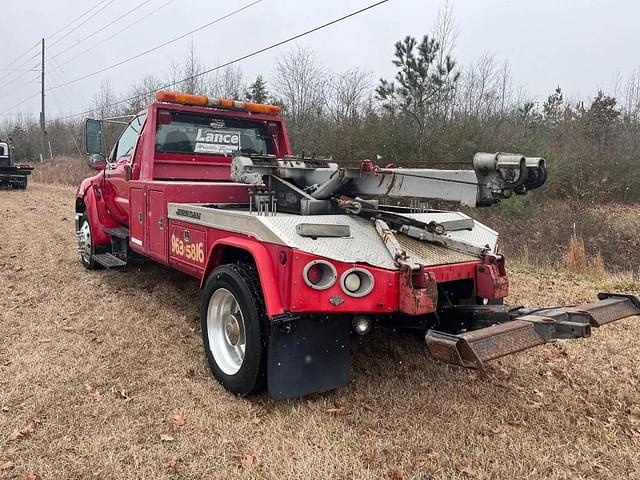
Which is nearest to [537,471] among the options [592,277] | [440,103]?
[592,277]

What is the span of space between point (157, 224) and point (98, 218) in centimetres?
209

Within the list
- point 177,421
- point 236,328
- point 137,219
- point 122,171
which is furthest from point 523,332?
point 122,171

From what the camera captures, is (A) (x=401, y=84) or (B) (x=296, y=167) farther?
(A) (x=401, y=84)

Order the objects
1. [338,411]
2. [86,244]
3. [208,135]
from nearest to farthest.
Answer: [338,411]
[208,135]
[86,244]

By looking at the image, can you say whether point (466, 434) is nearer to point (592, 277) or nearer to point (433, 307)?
point (433, 307)

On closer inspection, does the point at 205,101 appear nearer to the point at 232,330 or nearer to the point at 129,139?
the point at 129,139

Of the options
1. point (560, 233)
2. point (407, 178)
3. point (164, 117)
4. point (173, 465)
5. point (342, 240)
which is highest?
point (164, 117)

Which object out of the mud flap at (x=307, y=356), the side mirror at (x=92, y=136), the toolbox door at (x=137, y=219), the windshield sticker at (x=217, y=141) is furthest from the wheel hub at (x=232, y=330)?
the side mirror at (x=92, y=136)

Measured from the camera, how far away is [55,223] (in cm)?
1216

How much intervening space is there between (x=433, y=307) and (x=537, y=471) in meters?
0.97

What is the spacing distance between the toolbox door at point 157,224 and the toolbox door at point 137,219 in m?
0.22

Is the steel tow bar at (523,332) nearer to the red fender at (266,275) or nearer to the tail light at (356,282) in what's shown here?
the tail light at (356,282)

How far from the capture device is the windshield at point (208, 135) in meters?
5.54

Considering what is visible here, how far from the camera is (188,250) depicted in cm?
422
